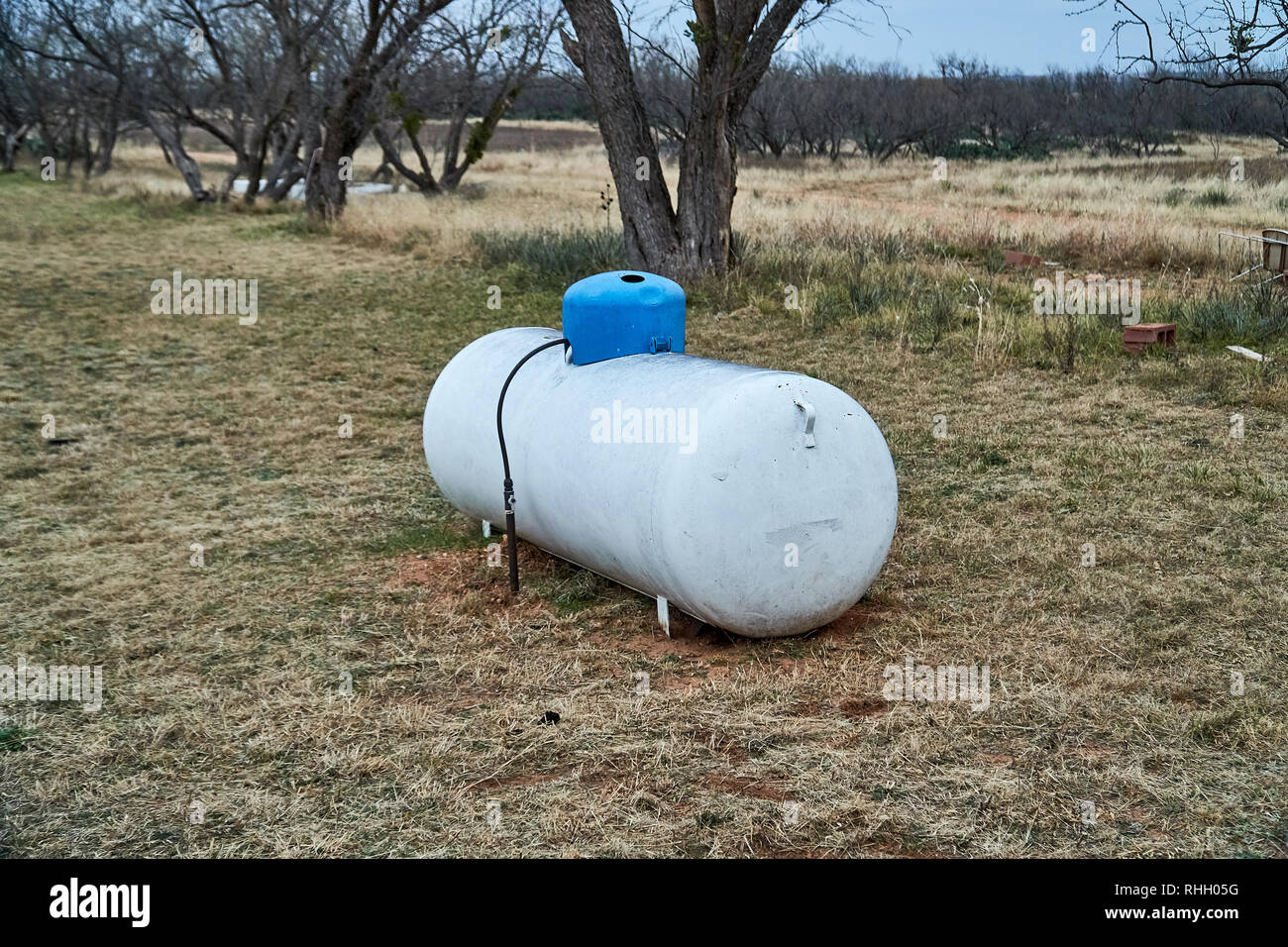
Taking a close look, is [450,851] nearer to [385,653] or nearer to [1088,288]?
[385,653]

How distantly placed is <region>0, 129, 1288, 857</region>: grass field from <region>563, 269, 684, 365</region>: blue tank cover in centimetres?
118

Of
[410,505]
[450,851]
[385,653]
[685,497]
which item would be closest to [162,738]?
[385,653]

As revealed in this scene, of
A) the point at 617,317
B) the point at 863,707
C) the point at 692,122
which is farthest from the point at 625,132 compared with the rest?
the point at 863,707

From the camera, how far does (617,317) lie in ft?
17.7

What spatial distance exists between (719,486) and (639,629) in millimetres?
995

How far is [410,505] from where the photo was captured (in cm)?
696

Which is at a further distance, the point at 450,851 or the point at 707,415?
the point at 707,415

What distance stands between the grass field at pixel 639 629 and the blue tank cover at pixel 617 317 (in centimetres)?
118

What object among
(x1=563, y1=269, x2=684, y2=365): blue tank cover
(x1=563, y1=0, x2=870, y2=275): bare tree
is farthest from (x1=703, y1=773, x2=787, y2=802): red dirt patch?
(x1=563, y1=0, x2=870, y2=275): bare tree

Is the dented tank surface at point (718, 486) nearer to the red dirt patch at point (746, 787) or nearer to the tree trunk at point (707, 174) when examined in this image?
the red dirt patch at point (746, 787)

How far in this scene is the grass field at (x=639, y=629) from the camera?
144 inches

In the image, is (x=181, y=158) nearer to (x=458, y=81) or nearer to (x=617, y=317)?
(x=458, y=81)

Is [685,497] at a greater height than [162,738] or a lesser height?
greater

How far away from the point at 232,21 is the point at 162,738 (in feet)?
86.1
